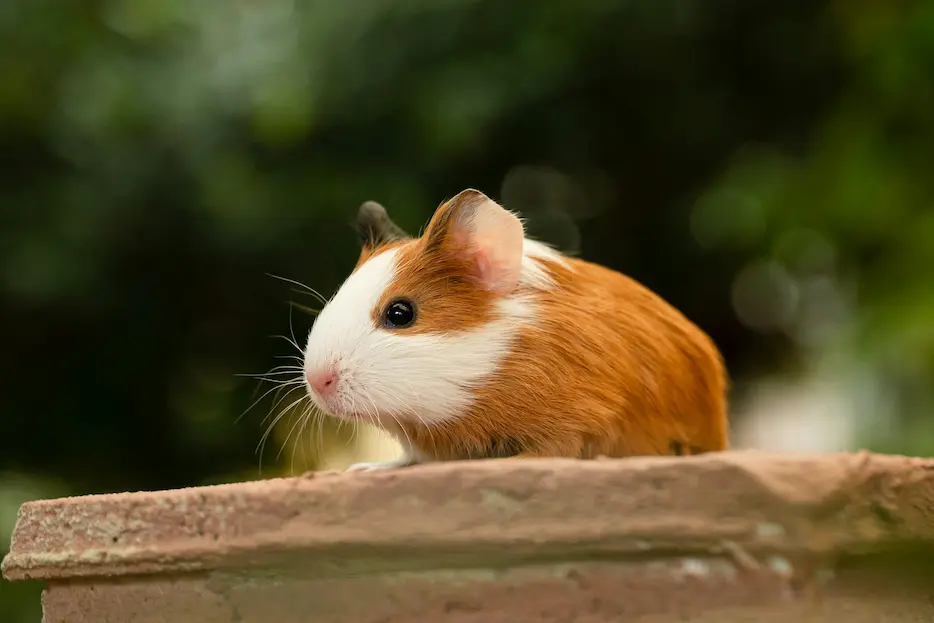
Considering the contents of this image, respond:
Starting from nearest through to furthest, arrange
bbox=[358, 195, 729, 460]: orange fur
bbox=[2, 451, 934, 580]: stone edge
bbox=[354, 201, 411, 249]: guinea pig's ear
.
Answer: bbox=[2, 451, 934, 580]: stone edge, bbox=[358, 195, 729, 460]: orange fur, bbox=[354, 201, 411, 249]: guinea pig's ear

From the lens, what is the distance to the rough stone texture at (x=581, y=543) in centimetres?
92

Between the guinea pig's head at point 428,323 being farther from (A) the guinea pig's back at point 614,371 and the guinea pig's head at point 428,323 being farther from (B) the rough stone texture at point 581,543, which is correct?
(B) the rough stone texture at point 581,543

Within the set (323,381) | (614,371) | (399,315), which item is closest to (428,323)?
(399,315)

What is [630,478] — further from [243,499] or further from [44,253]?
[44,253]

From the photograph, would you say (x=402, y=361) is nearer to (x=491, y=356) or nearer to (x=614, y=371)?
(x=491, y=356)

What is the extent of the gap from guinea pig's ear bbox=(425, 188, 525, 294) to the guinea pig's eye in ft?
0.32

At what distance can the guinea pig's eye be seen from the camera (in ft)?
4.56

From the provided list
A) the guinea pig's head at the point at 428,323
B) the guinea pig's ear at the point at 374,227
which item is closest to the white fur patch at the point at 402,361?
the guinea pig's head at the point at 428,323

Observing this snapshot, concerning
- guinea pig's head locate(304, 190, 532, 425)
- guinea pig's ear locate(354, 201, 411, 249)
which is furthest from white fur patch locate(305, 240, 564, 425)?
guinea pig's ear locate(354, 201, 411, 249)

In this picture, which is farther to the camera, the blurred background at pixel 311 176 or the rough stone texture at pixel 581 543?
the blurred background at pixel 311 176

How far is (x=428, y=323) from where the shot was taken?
1.38 m

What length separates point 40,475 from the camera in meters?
2.75

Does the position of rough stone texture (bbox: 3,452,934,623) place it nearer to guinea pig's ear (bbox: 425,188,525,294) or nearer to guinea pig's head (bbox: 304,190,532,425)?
guinea pig's head (bbox: 304,190,532,425)

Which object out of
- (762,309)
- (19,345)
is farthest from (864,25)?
(19,345)
